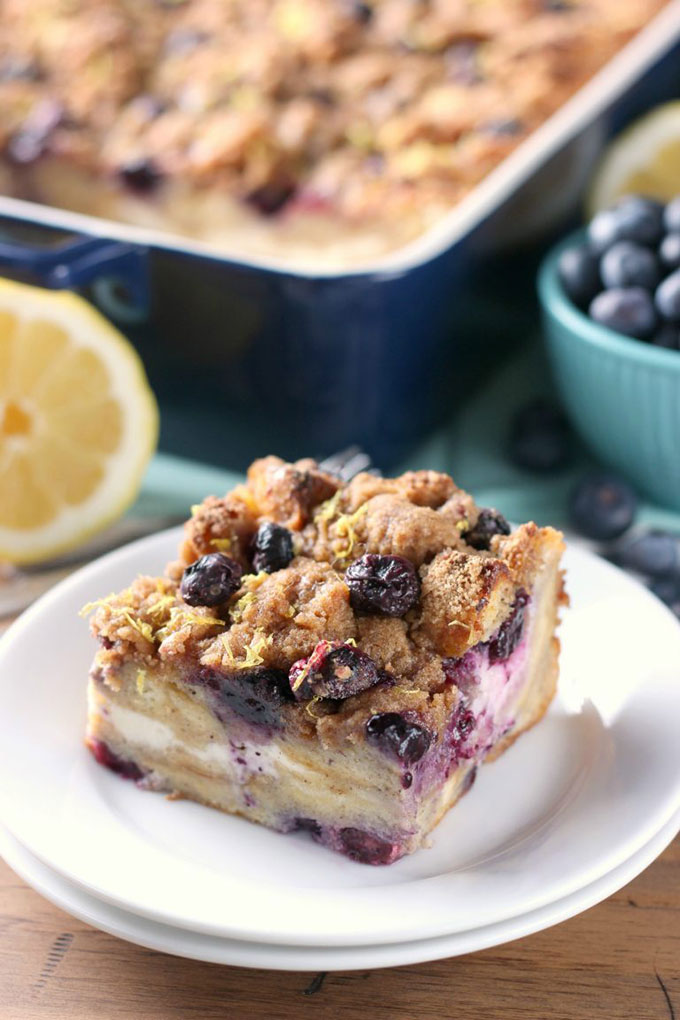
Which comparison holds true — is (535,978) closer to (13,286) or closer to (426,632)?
(426,632)

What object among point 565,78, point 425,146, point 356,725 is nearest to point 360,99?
point 425,146

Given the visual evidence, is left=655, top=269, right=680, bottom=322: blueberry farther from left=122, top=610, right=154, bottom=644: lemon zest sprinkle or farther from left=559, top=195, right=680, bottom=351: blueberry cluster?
left=122, top=610, right=154, bottom=644: lemon zest sprinkle

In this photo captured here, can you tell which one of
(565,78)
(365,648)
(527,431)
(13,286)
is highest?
(565,78)

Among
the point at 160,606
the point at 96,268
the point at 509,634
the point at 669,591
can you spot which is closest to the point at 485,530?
the point at 509,634

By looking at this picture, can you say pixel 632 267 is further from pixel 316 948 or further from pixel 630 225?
pixel 316 948

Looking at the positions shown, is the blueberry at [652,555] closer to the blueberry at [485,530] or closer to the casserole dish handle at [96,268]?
the blueberry at [485,530]
